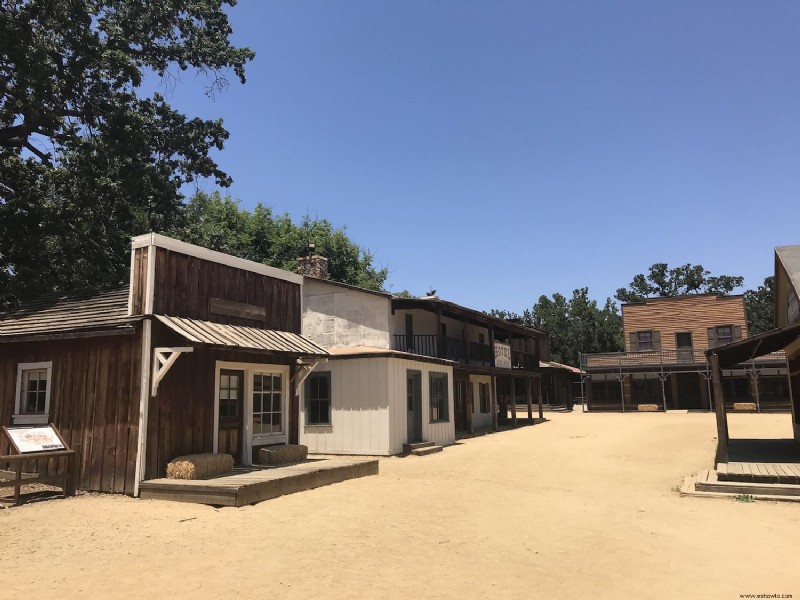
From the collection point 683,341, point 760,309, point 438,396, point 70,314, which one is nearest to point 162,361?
point 70,314

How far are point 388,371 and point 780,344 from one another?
967 cm

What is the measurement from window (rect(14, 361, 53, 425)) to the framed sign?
1289 millimetres

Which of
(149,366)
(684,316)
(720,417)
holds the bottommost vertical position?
(720,417)

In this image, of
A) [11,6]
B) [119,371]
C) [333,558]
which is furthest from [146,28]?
[333,558]

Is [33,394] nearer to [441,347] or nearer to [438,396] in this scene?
[438,396]

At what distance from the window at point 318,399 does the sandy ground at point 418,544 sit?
5618 mm

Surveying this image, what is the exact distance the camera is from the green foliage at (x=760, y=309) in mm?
54594

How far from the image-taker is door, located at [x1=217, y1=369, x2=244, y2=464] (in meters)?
10.8

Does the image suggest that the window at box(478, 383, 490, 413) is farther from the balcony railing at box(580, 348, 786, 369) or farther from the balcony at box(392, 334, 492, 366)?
the balcony railing at box(580, 348, 786, 369)

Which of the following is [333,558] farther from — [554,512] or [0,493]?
[0,493]

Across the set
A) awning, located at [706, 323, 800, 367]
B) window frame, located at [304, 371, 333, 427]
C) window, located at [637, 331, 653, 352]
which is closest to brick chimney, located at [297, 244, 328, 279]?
window frame, located at [304, 371, 333, 427]

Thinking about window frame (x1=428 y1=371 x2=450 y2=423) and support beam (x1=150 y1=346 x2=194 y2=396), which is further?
window frame (x1=428 y1=371 x2=450 y2=423)

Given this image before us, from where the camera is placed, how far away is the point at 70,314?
1083 centimetres

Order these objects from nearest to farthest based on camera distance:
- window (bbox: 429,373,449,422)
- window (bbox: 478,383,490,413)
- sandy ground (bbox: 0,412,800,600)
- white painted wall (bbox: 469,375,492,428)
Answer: sandy ground (bbox: 0,412,800,600) < window (bbox: 429,373,449,422) < white painted wall (bbox: 469,375,492,428) < window (bbox: 478,383,490,413)
